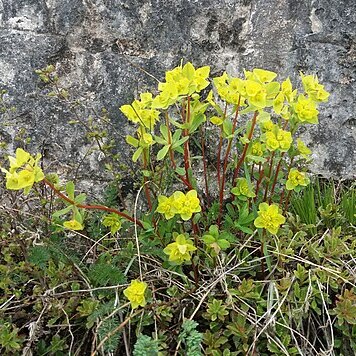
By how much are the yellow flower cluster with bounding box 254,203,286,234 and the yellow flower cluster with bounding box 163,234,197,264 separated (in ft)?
0.63

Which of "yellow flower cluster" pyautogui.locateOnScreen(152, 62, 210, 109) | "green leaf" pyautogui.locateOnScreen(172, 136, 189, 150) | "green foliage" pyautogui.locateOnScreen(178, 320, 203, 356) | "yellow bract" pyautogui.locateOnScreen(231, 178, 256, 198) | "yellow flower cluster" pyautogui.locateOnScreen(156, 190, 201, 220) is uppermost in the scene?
"yellow flower cluster" pyautogui.locateOnScreen(152, 62, 210, 109)

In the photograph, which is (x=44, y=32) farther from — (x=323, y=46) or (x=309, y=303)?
(x=309, y=303)

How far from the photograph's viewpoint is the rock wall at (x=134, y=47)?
77.9 inches

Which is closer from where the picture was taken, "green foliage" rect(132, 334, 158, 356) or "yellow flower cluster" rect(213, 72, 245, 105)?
"green foliage" rect(132, 334, 158, 356)

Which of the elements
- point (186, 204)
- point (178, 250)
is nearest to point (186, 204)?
point (186, 204)

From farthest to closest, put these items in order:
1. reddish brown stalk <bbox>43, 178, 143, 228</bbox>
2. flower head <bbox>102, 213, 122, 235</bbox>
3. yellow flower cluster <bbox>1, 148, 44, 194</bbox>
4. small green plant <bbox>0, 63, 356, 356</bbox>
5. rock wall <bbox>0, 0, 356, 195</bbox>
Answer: rock wall <bbox>0, 0, 356, 195</bbox>, flower head <bbox>102, 213, 122, 235</bbox>, small green plant <bbox>0, 63, 356, 356</bbox>, reddish brown stalk <bbox>43, 178, 143, 228</bbox>, yellow flower cluster <bbox>1, 148, 44, 194</bbox>

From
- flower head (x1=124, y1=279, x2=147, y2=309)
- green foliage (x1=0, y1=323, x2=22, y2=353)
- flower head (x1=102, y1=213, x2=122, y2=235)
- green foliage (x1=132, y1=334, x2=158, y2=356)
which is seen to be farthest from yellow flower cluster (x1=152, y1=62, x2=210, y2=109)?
green foliage (x1=0, y1=323, x2=22, y2=353)

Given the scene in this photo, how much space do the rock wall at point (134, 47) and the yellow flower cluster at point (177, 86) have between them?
0.46 metres

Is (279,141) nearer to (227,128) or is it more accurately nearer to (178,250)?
(227,128)

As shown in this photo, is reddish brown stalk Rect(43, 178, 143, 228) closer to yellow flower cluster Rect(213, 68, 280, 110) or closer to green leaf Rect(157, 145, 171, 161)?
green leaf Rect(157, 145, 171, 161)

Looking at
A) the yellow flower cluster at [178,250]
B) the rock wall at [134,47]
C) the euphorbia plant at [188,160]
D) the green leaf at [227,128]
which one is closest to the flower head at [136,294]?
the euphorbia plant at [188,160]

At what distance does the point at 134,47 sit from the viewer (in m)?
2.00

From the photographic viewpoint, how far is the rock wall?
1.98 m

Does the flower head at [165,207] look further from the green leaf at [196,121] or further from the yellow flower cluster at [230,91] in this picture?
the yellow flower cluster at [230,91]
